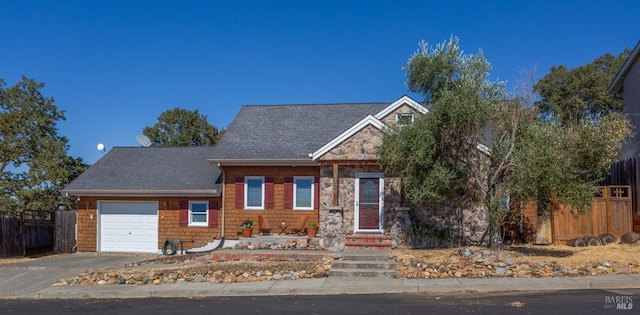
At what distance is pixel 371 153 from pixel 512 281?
721 cm

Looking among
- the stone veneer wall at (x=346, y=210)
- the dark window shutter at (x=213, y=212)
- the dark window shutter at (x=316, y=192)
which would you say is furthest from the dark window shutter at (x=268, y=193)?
the stone veneer wall at (x=346, y=210)

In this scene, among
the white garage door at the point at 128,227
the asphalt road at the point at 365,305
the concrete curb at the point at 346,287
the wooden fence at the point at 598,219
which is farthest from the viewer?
the white garage door at the point at 128,227

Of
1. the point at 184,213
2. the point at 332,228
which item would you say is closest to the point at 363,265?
the point at 332,228

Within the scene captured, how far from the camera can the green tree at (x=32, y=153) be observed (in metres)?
28.3

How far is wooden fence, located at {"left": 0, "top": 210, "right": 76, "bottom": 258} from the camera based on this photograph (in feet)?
72.3

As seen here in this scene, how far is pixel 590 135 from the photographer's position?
51.4 feet

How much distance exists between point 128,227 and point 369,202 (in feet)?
32.9

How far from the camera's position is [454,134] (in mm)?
16062

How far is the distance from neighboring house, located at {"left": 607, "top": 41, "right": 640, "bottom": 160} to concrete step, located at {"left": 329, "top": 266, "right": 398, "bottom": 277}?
1460cm

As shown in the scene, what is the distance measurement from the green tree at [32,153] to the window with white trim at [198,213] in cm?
915

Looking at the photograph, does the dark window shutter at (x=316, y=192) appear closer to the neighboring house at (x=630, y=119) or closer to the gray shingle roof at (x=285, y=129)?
the gray shingle roof at (x=285, y=129)

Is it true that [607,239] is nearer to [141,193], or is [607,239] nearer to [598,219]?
[598,219]

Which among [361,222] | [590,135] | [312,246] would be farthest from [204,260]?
[590,135]

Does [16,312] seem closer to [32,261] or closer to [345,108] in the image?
[32,261]
